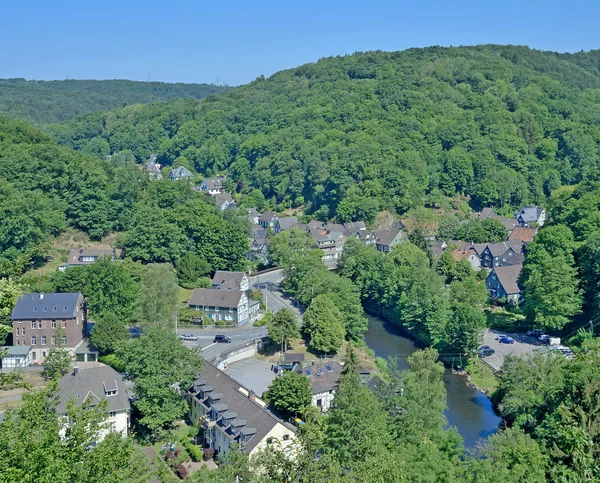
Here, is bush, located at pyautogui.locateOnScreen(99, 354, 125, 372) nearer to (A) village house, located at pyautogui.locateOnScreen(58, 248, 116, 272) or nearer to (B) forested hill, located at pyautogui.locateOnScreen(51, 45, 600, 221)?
(A) village house, located at pyautogui.locateOnScreen(58, 248, 116, 272)

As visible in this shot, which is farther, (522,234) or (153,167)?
(153,167)

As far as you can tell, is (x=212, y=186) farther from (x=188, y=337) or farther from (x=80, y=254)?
(x=188, y=337)

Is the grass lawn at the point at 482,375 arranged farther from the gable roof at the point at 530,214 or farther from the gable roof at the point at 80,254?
the gable roof at the point at 530,214

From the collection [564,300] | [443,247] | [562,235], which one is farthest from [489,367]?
[443,247]

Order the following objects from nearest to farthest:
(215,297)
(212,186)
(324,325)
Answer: (324,325) < (215,297) < (212,186)

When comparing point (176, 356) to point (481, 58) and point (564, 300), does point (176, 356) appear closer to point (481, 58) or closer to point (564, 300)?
point (564, 300)

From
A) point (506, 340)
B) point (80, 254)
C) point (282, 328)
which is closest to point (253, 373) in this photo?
point (282, 328)

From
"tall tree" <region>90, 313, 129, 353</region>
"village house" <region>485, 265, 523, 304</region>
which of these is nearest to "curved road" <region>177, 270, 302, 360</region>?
"tall tree" <region>90, 313, 129, 353</region>
